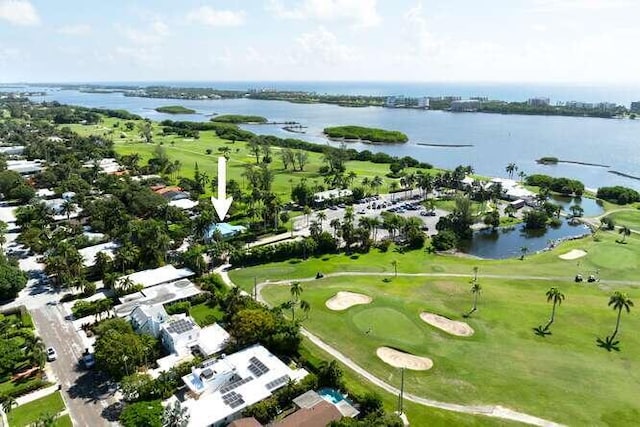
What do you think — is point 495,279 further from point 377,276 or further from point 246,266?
point 246,266

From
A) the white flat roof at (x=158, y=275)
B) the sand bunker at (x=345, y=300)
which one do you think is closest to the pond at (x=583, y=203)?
the sand bunker at (x=345, y=300)

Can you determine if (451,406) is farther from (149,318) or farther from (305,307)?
(149,318)

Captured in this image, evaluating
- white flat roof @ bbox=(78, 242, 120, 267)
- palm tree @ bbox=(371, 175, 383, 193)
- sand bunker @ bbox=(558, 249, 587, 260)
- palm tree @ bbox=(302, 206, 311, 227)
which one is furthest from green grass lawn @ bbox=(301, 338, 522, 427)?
palm tree @ bbox=(371, 175, 383, 193)

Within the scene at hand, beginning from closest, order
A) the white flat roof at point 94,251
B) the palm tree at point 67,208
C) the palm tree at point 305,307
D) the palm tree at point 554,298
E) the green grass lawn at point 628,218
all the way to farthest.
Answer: the palm tree at point 305,307 → the palm tree at point 554,298 → the white flat roof at point 94,251 → the palm tree at point 67,208 → the green grass lawn at point 628,218

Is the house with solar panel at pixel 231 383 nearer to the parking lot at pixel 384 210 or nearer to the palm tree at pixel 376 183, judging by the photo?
the parking lot at pixel 384 210

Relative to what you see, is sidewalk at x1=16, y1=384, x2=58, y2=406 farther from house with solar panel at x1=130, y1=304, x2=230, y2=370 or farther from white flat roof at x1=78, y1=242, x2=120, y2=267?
white flat roof at x1=78, y1=242, x2=120, y2=267

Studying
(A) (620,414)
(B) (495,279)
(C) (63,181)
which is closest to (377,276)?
(B) (495,279)

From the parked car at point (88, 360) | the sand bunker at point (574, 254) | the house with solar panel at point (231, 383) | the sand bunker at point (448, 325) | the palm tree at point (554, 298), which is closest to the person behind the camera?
the house with solar panel at point (231, 383)

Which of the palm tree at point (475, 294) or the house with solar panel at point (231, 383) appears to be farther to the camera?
the palm tree at point (475, 294)
